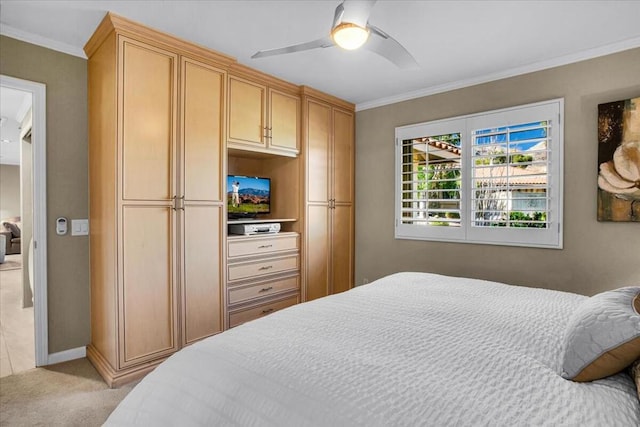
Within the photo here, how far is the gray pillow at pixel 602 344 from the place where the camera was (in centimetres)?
99

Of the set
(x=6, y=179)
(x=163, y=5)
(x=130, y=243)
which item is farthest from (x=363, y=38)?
(x=6, y=179)

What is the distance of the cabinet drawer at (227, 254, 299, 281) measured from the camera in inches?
123

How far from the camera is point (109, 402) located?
218cm

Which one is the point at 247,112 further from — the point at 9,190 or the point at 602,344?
the point at 9,190

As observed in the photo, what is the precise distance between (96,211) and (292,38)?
200cm

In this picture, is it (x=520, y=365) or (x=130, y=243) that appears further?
(x=130, y=243)

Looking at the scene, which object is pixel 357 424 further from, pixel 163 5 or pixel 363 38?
pixel 163 5

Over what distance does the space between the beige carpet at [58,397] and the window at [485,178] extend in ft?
9.94

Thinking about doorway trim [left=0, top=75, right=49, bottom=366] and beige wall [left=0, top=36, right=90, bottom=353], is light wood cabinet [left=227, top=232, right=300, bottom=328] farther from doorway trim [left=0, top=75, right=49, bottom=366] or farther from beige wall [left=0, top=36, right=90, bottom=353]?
doorway trim [left=0, top=75, right=49, bottom=366]

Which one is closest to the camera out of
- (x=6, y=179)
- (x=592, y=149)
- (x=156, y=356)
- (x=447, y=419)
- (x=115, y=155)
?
(x=447, y=419)

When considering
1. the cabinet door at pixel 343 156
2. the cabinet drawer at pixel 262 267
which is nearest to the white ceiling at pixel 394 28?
the cabinet door at pixel 343 156

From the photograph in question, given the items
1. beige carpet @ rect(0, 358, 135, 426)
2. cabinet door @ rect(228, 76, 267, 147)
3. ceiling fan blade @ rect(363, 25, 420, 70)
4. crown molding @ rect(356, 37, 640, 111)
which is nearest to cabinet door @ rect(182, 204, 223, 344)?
beige carpet @ rect(0, 358, 135, 426)

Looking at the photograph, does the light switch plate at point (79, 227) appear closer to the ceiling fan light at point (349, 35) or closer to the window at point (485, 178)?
the ceiling fan light at point (349, 35)

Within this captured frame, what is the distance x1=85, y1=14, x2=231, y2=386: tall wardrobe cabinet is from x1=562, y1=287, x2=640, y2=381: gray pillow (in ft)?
8.13
